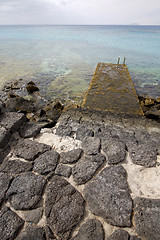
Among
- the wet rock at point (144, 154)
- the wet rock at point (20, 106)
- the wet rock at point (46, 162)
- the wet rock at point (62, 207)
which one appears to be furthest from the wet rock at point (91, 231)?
the wet rock at point (20, 106)

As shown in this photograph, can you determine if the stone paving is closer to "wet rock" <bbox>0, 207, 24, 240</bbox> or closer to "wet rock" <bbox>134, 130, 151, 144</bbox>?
"wet rock" <bbox>0, 207, 24, 240</bbox>

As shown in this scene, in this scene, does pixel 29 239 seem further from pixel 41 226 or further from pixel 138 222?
pixel 138 222

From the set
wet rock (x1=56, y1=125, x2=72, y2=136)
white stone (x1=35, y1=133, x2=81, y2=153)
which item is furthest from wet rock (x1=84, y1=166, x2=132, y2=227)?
wet rock (x1=56, y1=125, x2=72, y2=136)

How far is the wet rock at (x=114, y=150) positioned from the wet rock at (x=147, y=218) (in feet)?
2.53

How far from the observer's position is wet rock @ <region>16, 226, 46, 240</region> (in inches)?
72.3

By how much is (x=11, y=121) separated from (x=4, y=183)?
53.7 inches

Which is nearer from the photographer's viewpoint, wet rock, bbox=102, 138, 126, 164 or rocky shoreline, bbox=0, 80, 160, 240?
rocky shoreline, bbox=0, 80, 160, 240

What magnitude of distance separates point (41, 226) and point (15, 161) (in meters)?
1.25

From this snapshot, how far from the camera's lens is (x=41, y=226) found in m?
1.96

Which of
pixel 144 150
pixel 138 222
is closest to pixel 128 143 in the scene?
pixel 144 150

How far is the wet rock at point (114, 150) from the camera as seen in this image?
9.12 ft

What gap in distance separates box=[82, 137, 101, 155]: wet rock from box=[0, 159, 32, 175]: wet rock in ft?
3.81

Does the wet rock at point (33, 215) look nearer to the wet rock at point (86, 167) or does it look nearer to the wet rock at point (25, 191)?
the wet rock at point (25, 191)

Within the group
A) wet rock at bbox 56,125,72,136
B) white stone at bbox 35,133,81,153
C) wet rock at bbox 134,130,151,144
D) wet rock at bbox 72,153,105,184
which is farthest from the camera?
wet rock at bbox 56,125,72,136
